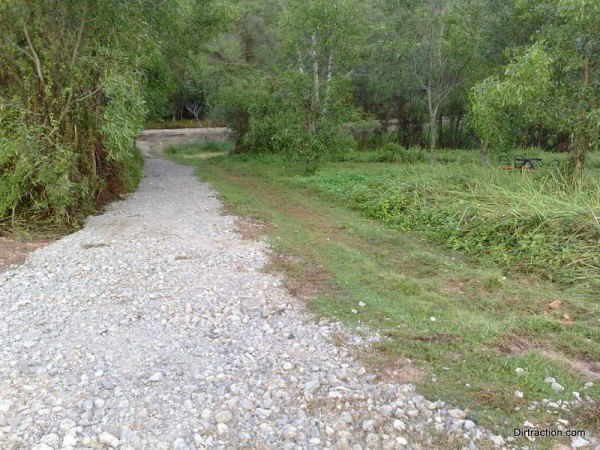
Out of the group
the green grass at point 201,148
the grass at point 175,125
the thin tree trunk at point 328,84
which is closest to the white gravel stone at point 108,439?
the thin tree trunk at point 328,84

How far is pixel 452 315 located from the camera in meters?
4.85

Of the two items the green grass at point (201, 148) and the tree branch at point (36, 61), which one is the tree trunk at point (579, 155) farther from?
the green grass at point (201, 148)

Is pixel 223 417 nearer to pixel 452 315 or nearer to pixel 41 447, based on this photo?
pixel 41 447

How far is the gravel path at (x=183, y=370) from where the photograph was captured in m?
3.12

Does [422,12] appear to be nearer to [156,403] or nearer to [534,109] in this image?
[534,109]

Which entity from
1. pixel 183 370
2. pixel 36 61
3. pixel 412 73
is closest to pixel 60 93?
pixel 36 61

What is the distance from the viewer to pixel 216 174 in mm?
17438

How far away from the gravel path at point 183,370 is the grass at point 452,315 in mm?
329

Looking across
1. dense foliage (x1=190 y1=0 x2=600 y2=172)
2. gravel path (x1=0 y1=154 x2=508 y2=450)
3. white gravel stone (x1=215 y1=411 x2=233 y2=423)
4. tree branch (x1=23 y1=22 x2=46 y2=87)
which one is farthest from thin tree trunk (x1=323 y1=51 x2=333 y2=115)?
white gravel stone (x1=215 y1=411 x2=233 y2=423)

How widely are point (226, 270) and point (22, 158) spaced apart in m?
4.47

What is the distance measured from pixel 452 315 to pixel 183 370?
8.53 ft

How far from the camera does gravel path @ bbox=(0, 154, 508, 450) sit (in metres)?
3.12

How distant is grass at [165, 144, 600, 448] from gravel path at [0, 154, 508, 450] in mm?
329

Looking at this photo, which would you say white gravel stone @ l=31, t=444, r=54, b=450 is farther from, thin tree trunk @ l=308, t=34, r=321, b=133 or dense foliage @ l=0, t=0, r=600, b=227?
thin tree trunk @ l=308, t=34, r=321, b=133
